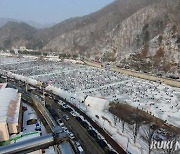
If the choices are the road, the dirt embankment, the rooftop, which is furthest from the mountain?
the rooftop

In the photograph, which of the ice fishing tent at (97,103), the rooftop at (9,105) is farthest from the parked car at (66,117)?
the rooftop at (9,105)

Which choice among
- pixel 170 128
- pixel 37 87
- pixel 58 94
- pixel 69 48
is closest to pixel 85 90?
pixel 58 94

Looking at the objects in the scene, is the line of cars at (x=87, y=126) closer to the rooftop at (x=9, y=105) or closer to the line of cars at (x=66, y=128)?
the line of cars at (x=66, y=128)

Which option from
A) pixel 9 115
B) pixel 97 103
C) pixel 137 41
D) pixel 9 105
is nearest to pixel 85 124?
pixel 97 103

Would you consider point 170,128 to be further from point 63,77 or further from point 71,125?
point 63,77

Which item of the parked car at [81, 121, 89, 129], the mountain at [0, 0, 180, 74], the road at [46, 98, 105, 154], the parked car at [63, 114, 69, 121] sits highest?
the mountain at [0, 0, 180, 74]

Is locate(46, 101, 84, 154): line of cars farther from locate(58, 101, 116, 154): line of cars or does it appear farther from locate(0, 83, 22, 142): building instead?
locate(0, 83, 22, 142): building
